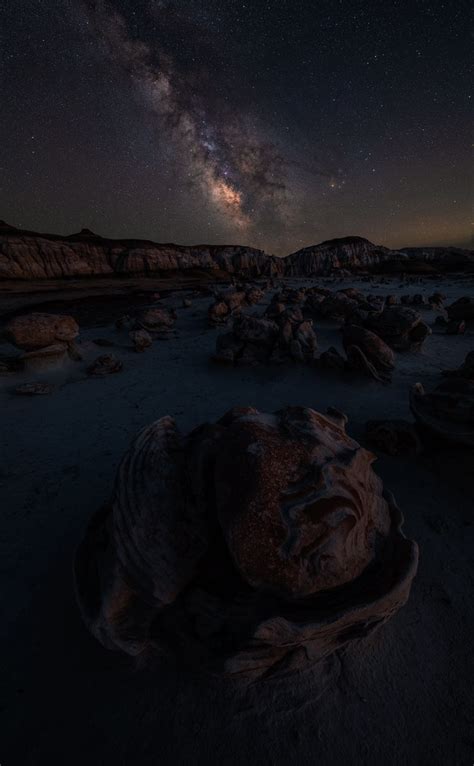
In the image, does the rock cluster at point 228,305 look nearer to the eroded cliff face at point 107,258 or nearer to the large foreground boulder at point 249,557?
the large foreground boulder at point 249,557

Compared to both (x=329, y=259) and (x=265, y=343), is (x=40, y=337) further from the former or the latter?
(x=329, y=259)

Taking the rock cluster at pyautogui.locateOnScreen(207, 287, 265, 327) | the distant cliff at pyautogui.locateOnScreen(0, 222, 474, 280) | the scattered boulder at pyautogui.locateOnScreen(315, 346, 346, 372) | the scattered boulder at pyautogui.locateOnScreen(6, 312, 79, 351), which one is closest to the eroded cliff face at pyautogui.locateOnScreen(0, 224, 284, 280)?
the distant cliff at pyautogui.locateOnScreen(0, 222, 474, 280)

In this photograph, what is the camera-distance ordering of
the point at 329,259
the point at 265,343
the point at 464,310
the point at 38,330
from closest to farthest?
the point at 38,330, the point at 265,343, the point at 464,310, the point at 329,259

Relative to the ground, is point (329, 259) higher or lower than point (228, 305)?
higher

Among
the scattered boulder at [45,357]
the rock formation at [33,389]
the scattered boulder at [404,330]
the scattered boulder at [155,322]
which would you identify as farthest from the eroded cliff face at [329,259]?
the rock formation at [33,389]

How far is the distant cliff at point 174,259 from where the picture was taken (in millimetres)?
35656

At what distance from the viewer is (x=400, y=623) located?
1.78 m

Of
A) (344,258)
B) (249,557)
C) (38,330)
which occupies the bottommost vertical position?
(249,557)

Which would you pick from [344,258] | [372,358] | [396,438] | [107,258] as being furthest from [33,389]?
[344,258]

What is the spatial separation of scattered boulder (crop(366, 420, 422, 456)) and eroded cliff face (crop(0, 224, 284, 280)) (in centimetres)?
A: 4440

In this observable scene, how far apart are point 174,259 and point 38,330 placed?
47.4 metres

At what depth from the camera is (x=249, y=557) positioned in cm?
147

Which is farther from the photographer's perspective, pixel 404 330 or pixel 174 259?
pixel 174 259

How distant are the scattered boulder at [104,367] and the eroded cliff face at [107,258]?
38.1m
